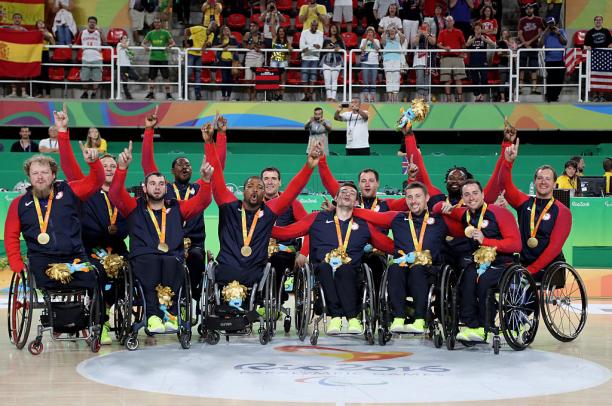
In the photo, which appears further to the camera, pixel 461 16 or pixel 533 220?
pixel 461 16

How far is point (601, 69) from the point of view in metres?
17.2

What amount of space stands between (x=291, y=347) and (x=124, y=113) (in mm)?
9273

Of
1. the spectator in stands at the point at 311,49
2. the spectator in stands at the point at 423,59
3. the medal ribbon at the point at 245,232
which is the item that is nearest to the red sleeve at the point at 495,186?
the medal ribbon at the point at 245,232

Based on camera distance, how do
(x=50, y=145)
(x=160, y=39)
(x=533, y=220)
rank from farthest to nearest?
1. (x=160, y=39)
2. (x=50, y=145)
3. (x=533, y=220)

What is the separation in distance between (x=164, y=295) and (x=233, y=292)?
1.76ft

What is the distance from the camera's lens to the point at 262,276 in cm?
873

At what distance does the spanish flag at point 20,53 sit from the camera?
1700cm

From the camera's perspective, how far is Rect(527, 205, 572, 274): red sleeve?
9133 millimetres

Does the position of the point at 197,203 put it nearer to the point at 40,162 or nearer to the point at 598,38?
the point at 40,162

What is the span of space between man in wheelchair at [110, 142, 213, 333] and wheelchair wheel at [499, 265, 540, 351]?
2415 millimetres

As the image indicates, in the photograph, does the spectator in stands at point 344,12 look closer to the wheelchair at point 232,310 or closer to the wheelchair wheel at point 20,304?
the wheelchair at point 232,310

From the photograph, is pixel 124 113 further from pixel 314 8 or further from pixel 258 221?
pixel 258 221

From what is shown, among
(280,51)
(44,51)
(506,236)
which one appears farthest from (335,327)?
(44,51)

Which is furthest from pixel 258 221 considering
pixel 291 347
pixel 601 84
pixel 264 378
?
pixel 601 84
